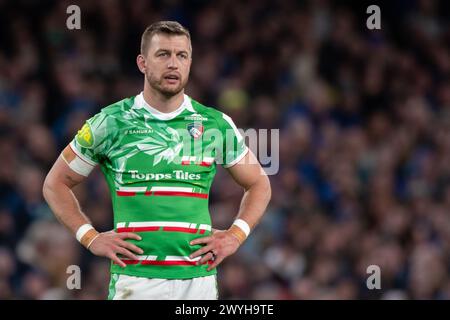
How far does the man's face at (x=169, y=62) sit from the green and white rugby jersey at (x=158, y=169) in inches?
7.1

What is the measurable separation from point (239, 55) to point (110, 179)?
6604mm

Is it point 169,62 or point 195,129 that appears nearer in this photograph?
point 169,62

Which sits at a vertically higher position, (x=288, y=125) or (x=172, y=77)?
(x=172, y=77)

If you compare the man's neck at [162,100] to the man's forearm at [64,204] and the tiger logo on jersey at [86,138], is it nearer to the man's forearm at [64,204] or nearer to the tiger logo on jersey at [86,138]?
the tiger logo on jersey at [86,138]

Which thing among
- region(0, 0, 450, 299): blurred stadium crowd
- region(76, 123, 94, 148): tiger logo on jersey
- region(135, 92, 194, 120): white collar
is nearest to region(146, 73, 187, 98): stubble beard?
region(135, 92, 194, 120): white collar

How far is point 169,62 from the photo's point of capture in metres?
5.35

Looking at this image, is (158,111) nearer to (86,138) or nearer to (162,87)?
(162,87)

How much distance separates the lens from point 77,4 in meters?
11.4

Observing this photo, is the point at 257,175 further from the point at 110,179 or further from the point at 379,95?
the point at 379,95

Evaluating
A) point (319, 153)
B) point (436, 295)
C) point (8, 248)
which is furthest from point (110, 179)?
point (319, 153)

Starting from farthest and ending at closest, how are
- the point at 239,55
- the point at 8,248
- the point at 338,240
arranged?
the point at 239,55, the point at 338,240, the point at 8,248

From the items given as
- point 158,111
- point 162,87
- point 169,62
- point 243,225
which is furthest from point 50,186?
point 243,225

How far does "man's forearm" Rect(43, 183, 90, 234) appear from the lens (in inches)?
217

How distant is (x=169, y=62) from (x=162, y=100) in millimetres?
249
